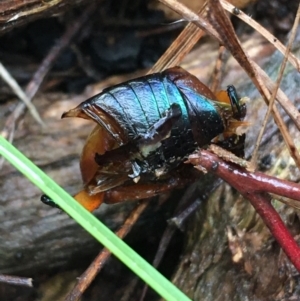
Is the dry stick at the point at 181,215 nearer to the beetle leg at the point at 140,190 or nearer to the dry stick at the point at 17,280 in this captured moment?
the beetle leg at the point at 140,190

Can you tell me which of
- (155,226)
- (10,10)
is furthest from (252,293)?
(10,10)

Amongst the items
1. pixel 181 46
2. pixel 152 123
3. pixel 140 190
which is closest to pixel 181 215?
pixel 140 190

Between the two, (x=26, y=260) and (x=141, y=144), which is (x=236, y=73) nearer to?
(x=141, y=144)

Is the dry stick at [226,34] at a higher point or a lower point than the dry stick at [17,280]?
higher

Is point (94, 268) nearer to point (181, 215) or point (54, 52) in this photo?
point (181, 215)

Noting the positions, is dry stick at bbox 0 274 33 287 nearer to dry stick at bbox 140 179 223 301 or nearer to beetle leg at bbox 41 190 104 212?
beetle leg at bbox 41 190 104 212

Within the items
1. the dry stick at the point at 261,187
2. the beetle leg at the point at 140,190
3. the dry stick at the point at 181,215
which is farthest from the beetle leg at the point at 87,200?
the dry stick at the point at 261,187
